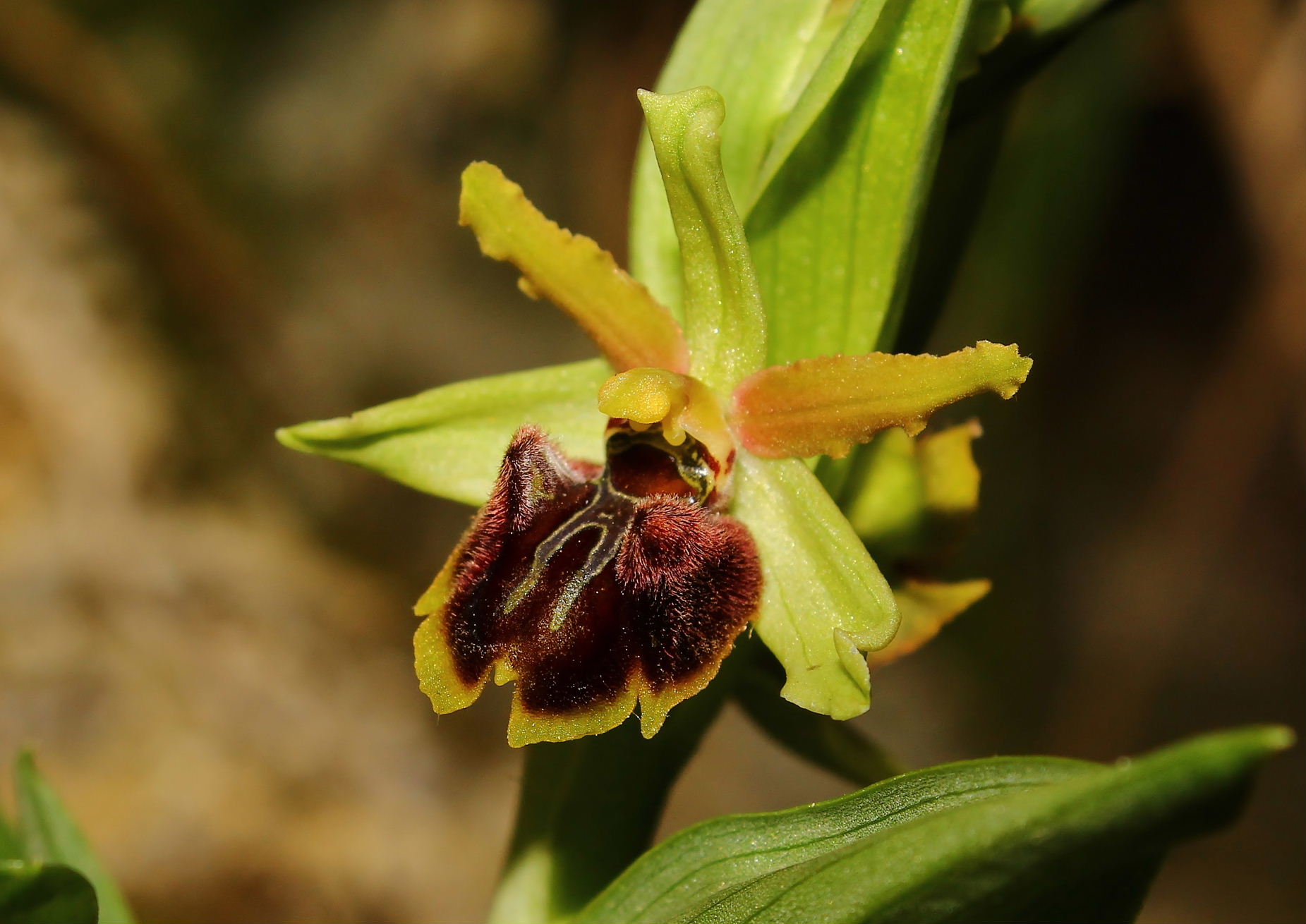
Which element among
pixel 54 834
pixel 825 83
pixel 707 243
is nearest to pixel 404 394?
pixel 54 834

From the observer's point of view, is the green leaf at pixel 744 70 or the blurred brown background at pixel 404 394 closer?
the green leaf at pixel 744 70

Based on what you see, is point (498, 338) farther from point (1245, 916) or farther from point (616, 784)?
point (1245, 916)

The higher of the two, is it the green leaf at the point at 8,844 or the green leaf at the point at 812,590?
the green leaf at the point at 812,590

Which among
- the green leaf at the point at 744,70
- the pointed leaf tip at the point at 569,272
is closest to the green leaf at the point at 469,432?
the pointed leaf tip at the point at 569,272

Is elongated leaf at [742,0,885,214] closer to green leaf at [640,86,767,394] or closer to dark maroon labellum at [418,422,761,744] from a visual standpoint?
green leaf at [640,86,767,394]

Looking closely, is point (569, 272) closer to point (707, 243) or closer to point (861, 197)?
point (707, 243)

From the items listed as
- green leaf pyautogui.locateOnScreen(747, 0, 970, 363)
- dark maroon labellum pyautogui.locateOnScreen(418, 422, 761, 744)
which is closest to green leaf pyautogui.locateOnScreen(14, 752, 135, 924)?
dark maroon labellum pyautogui.locateOnScreen(418, 422, 761, 744)

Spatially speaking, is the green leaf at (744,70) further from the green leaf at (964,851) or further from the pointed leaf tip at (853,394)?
the green leaf at (964,851)
